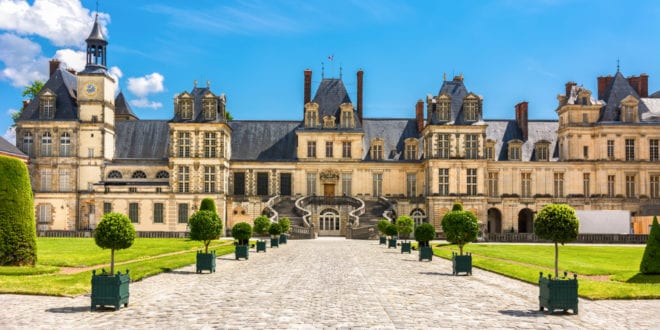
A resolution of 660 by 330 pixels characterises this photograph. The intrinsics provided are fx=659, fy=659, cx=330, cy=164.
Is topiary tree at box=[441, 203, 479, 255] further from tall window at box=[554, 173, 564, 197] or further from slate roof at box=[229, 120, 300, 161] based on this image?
tall window at box=[554, 173, 564, 197]

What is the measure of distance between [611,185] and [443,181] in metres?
15.7

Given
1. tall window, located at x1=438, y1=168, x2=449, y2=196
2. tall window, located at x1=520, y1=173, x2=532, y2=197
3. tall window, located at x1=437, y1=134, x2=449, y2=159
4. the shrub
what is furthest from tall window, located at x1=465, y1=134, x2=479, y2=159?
the shrub

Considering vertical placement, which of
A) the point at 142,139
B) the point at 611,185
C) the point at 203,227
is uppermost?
the point at 142,139

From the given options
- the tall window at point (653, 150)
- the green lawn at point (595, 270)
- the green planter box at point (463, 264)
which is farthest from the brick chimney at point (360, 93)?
the green planter box at point (463, 264)

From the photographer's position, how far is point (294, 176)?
63094mm

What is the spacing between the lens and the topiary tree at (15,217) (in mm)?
22281

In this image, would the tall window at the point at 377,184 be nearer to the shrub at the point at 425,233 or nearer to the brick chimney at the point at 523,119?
the brick chimney at the point at 523,119

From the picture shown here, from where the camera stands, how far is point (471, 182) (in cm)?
5981

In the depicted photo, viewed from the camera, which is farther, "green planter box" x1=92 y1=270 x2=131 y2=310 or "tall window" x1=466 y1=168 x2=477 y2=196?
"tall window" x1=466 y1=168 x2=477 y2=196

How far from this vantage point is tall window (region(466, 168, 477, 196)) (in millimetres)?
59688

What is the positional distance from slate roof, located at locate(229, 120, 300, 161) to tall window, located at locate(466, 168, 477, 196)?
1652cm

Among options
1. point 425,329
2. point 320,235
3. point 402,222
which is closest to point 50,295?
point 425,329

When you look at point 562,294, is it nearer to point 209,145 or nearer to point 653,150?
point 209,145

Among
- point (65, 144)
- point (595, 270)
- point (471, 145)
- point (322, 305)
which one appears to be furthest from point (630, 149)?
point (322, 305)
